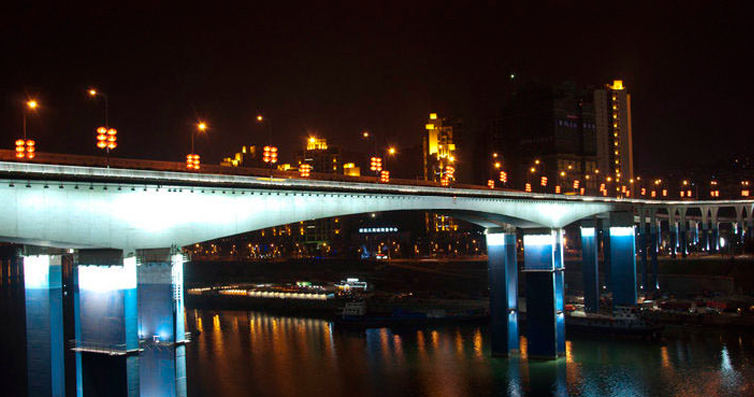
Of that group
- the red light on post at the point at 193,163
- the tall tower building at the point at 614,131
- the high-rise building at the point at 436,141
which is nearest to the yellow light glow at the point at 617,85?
the tall tower building at the point at 614,131

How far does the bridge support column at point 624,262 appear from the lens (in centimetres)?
5856

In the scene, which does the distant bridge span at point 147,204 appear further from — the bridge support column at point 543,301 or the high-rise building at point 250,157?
the high-rise building at point 250,157

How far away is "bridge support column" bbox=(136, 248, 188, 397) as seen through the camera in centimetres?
2491

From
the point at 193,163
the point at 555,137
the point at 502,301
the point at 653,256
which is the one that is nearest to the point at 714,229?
the point at 653,256

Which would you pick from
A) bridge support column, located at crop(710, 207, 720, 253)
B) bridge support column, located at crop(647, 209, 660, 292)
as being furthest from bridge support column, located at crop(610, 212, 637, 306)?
bridge support column, located at crop(710, 207, 720, 253)

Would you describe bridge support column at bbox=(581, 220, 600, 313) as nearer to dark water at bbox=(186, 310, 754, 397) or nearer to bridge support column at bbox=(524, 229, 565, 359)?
dark water at bbox=(186, 310, 754, 397)

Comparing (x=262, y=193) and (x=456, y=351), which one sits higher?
(x=262, y=193)

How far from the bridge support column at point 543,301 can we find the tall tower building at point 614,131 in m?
125

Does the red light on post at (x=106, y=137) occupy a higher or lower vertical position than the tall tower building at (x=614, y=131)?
lower

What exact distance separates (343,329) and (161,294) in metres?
37.9

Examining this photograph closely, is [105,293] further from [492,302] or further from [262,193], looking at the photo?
[492,302]

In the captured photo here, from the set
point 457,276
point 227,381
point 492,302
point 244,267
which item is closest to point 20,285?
point 244,267

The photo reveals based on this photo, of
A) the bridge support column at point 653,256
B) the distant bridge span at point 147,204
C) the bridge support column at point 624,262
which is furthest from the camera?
the bridge support column at point 653,256

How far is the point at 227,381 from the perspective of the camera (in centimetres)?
4019
